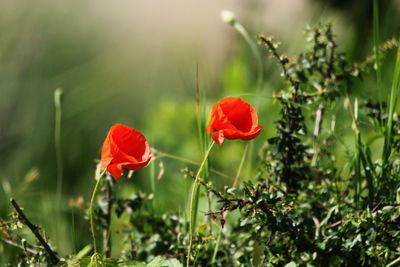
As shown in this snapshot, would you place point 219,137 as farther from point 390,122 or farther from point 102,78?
point 102,78

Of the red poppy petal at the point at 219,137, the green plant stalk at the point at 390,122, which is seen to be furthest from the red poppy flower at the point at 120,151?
the green plant stalk at the point at 390,122

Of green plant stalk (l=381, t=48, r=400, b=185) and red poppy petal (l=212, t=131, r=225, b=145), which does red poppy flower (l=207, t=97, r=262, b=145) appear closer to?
red poppy petal (l=212, t=131, r=225, b=145)

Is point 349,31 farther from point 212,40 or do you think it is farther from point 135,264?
point 135,264

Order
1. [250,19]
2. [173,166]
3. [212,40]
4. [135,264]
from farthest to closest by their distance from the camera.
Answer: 1. [212,40]
2. [250,19]
3. [173,166]
4. [135,264]

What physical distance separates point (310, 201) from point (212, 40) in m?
2.77

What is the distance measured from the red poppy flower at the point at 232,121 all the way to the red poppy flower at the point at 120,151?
0.42 feet

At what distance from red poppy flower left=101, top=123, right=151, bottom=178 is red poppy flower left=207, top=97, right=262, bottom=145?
127 mm

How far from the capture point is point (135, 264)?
114cm

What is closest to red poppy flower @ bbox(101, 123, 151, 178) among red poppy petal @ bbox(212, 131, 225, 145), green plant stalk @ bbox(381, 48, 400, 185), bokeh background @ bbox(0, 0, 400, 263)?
red poppy petal @ bbox(212, 131, 225, 145)

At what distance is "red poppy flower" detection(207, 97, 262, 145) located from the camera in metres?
1.04

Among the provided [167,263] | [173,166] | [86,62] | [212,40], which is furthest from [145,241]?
Answer: [212,40]

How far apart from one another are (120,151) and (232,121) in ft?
0.63

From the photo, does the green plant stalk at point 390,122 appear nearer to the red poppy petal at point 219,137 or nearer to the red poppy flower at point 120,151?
the red poppy petal at point 219,137

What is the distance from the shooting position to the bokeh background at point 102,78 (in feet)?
8.56
